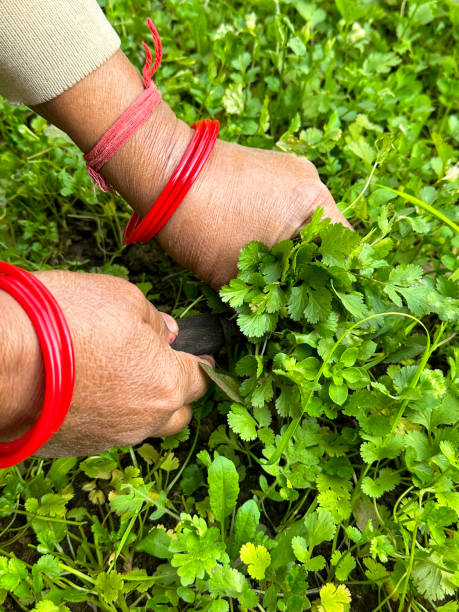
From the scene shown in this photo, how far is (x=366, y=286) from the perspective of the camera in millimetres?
1313

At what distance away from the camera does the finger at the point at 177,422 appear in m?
1.31

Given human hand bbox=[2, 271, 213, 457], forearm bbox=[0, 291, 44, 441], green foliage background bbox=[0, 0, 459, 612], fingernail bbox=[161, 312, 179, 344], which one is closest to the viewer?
forearm bbox=[0, 291, 44, 441]

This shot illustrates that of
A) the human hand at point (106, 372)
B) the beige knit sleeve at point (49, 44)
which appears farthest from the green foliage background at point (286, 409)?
the beige knit sleeve at point (49, 44)

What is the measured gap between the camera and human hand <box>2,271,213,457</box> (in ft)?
3.43

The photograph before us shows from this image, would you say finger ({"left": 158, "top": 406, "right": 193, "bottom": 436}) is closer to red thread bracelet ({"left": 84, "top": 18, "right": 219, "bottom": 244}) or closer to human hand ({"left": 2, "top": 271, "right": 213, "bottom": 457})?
human hand ({"left": 2, "top": 271, "right": 213, "bottom": 457})

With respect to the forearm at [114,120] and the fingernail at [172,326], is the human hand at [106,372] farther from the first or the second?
the forearm at [114,120]

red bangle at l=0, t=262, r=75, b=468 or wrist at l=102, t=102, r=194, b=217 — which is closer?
red bangle at l=0, t=262, r=75, b=468

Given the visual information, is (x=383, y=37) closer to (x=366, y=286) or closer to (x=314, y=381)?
(x=366, y=286)

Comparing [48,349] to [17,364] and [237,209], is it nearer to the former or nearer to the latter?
[17,364]

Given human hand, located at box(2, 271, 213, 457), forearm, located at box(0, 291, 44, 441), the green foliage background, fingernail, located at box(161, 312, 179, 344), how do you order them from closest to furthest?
forearm, located at box(0, 291, 44, 441) < human hand, located at box(2, 271, 213, 457) < the green foliage background < fingernail, located at box(161, 312, 179, 344)

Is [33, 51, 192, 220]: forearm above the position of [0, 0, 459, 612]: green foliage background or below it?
above

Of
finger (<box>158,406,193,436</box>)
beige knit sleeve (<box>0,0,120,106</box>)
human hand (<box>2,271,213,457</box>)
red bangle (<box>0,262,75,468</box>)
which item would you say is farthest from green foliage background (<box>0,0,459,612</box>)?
beige knit sleeve (<box>0,0,120,106</box>)

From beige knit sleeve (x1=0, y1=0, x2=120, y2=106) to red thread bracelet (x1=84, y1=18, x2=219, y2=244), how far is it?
0.13 metres

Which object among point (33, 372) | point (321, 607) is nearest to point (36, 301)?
point (33, 372)
